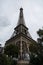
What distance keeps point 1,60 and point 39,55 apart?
29.5 ft

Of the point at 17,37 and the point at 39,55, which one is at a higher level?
the point at 17,37

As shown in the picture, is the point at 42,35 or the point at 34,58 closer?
the point at 42,35

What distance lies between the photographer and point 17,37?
7175 centimetres

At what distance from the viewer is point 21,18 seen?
84.6 metres

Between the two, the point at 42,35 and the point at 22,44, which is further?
the point at 22,44

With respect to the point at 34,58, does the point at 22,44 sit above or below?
above

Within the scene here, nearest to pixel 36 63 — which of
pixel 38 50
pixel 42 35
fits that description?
pixel 38 50

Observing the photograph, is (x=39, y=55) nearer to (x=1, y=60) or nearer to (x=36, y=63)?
(x=36, y=63)

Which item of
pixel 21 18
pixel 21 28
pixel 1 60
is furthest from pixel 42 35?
pixel 21 18

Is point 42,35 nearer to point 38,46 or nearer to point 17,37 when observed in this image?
point 38,46

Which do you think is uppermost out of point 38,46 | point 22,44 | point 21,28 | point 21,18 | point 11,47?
point 21,18

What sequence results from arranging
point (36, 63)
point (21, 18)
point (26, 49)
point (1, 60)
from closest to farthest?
point (36, 63), point (1, 60), point (26, 49), point (21, 18)

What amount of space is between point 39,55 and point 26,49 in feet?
125

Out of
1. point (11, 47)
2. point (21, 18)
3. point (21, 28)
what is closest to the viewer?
point (11, 47)
